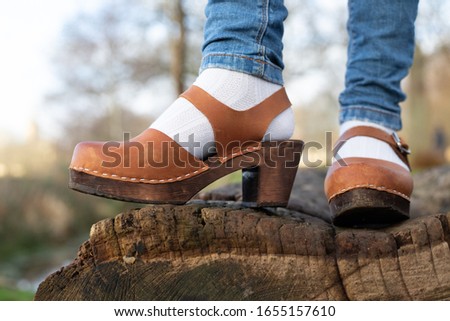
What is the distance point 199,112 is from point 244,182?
0.83ft

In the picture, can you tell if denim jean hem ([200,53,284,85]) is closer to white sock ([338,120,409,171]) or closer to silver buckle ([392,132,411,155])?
white sock ([338,120,409,171])

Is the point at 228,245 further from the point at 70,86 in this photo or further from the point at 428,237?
the point at 70,86

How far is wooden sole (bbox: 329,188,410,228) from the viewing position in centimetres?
136

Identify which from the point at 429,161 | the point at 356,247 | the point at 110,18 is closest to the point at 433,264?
the point at 356,247

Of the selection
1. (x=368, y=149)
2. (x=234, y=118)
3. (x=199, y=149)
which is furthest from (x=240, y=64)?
(x=368, y=149)

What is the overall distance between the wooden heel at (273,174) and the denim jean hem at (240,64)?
192 mm

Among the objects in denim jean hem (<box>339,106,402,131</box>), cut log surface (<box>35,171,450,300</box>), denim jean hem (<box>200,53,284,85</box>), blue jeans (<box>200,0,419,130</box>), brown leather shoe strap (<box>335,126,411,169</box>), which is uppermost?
blue jeans (<box>200,0,419,130</box>)

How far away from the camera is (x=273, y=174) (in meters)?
1.40

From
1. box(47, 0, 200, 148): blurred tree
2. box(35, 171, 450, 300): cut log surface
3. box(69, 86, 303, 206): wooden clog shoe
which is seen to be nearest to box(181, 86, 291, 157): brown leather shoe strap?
box(69, 86, 303, 206): wooden clog shoe

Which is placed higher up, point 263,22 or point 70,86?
point 70,86
